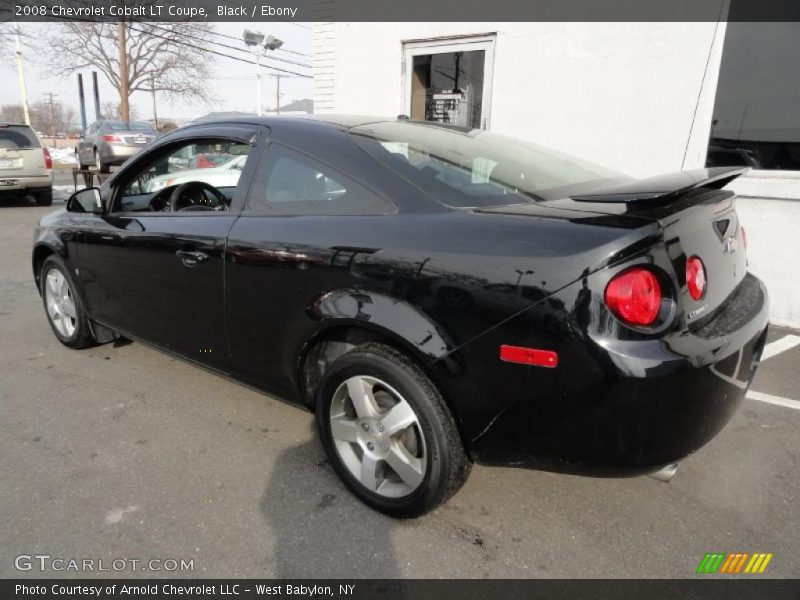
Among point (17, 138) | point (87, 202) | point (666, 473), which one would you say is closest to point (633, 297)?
point (666, 473)

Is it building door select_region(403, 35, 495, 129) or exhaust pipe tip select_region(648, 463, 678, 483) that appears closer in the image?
exhaust pipe tip select_region(648, 463, 678, 483)

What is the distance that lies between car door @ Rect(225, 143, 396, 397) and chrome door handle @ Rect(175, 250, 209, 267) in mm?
191

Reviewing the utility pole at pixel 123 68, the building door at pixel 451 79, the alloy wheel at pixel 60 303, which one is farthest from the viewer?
the utility pole at pixel 123 68

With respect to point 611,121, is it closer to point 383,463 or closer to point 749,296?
point 749,296

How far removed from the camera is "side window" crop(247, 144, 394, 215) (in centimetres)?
225

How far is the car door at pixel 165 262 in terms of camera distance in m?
2.70

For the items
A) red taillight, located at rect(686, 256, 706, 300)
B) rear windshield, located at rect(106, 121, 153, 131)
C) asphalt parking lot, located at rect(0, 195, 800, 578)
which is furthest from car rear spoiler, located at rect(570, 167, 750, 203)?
rear windshield, located at rect(106, 121, 153, 131)

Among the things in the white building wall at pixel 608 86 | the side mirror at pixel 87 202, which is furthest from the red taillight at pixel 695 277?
the white building wall at pixel 608 86

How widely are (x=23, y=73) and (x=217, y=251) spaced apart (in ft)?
Answer: 117

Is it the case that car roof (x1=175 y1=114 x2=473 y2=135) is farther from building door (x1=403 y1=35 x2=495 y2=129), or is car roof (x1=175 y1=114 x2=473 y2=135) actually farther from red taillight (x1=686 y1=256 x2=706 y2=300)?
building door (x1=403 y1=35 x2=495 y2=129)

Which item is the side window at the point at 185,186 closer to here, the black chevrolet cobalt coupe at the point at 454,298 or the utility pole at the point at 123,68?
the black chevrolet cobalt coupe at the point at 454,298

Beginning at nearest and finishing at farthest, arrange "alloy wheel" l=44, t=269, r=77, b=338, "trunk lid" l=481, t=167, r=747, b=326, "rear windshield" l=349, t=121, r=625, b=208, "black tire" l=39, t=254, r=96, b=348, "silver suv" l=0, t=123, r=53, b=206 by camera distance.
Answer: "trunk lid" l=481, t=167, r=747, b=326 → "rear windshield" l=349, t=121, r=625, b=208 → "black tire" l=39, t=254, r=96, b=348 → "alloy wheel" l=44, t=269, r=77, b=338 → "silver suv" l=0, t=123, r=53, b=206

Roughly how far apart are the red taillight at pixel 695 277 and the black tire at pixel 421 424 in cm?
90

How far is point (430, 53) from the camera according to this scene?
6.90 metres
